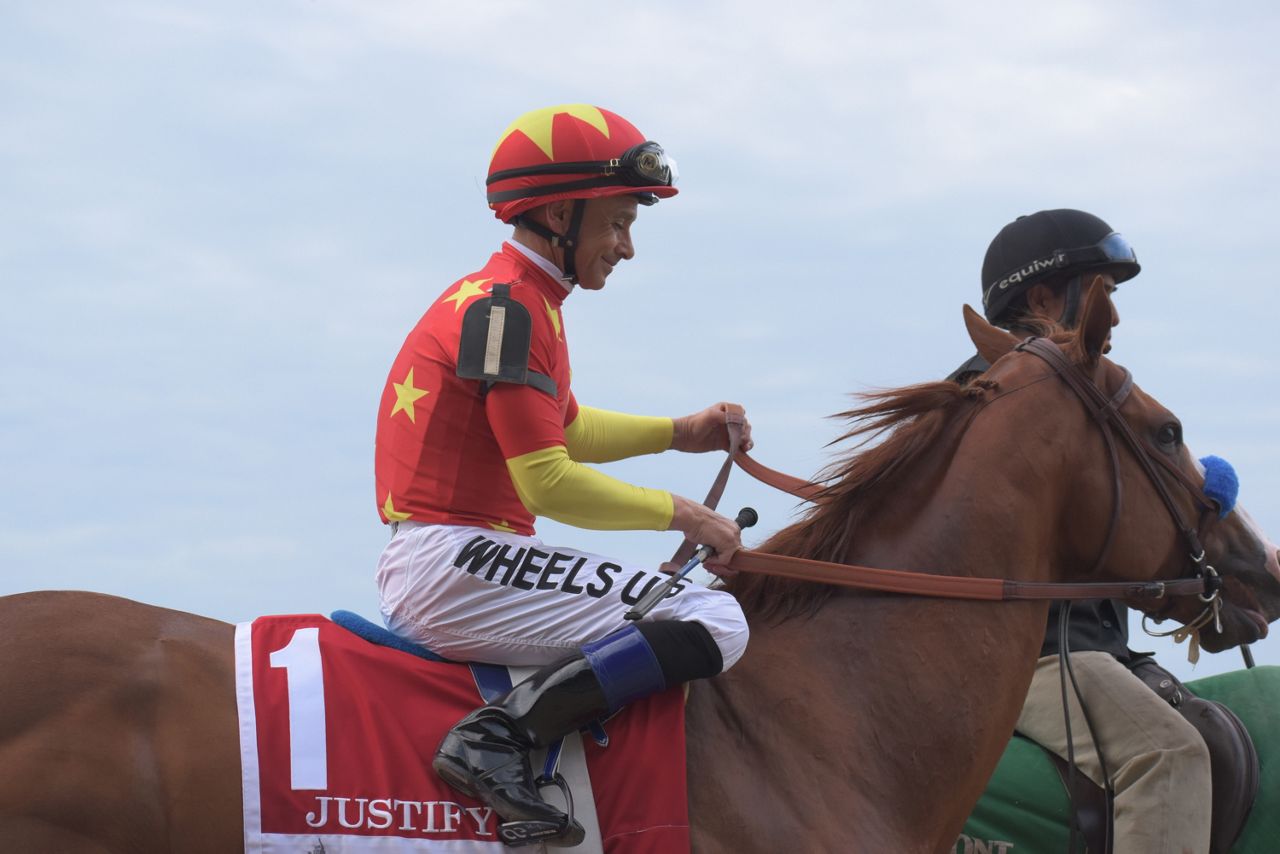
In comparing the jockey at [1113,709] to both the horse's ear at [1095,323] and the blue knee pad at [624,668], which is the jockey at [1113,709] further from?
the blue knee pad at [624,668]

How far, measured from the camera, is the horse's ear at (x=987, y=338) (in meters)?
5.57

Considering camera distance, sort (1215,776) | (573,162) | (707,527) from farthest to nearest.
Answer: (1215,776), (573,162), (707,527)

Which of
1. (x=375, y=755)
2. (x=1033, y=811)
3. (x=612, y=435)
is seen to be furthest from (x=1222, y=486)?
(x=375, y=755)

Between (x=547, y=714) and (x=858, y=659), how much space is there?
1183 mm

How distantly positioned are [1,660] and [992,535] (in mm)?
3222

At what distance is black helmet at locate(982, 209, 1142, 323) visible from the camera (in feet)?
21.9

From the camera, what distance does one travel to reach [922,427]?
5.08 m

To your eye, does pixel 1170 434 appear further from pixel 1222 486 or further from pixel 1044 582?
pixel 1044 582

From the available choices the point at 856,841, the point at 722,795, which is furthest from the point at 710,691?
the point at 856,841

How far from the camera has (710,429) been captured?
5578 millimetres

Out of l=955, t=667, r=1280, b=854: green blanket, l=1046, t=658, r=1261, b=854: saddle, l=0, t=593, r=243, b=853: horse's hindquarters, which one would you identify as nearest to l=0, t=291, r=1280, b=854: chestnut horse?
l=0, t=593, r=243, b=853: horse's hindquarters

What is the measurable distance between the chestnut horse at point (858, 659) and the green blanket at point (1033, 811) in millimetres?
917

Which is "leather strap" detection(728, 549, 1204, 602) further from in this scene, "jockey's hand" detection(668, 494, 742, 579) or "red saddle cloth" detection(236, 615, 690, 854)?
"red saddle cloth" detection(236, 615, 690, 854)

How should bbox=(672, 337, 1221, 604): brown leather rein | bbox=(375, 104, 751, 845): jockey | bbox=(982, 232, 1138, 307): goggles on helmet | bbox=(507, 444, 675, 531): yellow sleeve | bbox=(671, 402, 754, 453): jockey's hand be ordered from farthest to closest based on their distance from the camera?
bbox=(982, 232, 1138, 307): goggles on helmet
bbox=(671, 402, 754, 453): jockey's hand
bbox=(672, 337, 1221, 604): brown leather rein
bbox=(507, 444, 675, 531): yellow sleeve
bbox=(375, 104, 751, 845): jockey
